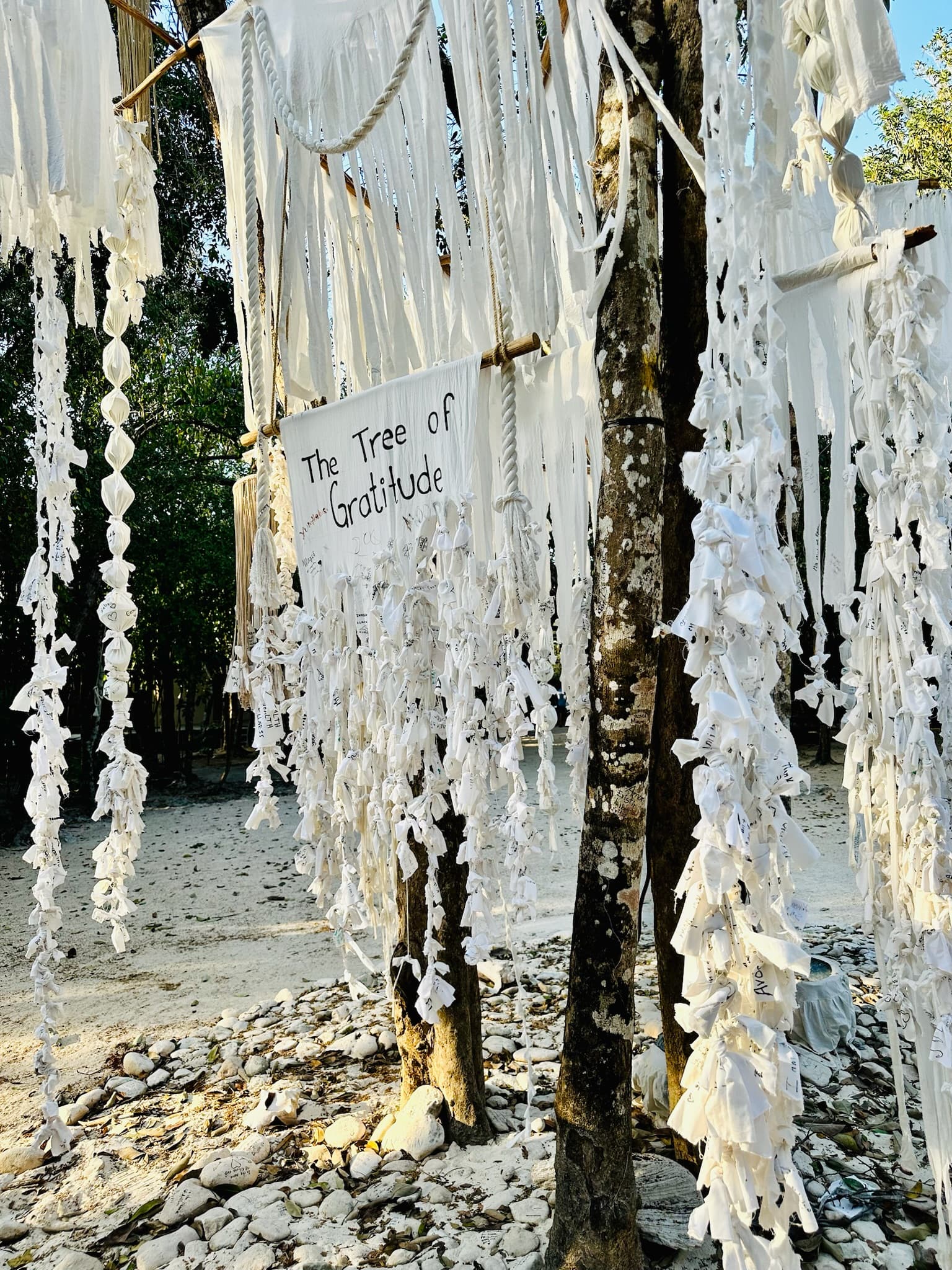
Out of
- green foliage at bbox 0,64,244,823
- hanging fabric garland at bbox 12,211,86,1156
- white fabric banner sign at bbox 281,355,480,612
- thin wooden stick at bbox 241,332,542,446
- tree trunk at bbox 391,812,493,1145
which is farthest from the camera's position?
green foliage at bbox 0,64,244,823

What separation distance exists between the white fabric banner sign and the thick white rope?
450 millimetres

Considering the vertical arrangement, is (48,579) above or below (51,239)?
below

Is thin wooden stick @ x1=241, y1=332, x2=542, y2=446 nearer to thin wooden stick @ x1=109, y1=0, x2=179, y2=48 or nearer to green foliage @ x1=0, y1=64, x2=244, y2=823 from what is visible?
thin wooden stick @ x1=109, y1=0, x2=179, y2=48

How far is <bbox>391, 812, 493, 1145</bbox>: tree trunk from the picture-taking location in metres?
2.10

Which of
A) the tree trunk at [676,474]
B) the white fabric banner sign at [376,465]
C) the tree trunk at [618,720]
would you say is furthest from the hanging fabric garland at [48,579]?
the tree trunk at [676,474]

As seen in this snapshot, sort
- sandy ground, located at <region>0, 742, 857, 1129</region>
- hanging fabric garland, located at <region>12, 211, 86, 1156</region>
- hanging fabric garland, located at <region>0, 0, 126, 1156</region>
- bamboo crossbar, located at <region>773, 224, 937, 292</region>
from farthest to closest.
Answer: sandy ground, located at <region>0, 742, 857, 1129</region>
hanging fabric garland, located at <region>12, 211, 86, 1156</region>
hanging fabric garland, located at <region>0, 0, 126, 1156</region>
bamboo crossbar, located at <region>773, 224, 937, 292</region>

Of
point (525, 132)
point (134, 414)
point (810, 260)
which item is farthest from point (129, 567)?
point (134, 414)

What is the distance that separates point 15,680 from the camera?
674cm

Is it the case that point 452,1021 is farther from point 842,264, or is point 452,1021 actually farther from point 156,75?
point 156,75

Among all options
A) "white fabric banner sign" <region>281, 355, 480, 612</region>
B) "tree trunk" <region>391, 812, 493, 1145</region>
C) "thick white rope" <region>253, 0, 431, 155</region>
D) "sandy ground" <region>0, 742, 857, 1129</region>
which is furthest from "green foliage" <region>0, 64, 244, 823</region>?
"tree trunk" <region>391, 812, 493, 1145</region>

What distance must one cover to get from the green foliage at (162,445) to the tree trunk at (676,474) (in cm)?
432

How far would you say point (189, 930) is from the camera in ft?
14.1

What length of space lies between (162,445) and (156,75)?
5.70m

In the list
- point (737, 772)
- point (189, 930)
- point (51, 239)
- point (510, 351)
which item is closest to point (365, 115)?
point (510, 351)
